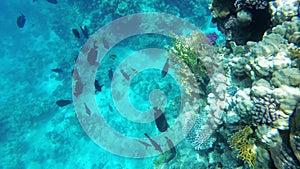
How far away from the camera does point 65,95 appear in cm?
1182

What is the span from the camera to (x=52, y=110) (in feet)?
38.9

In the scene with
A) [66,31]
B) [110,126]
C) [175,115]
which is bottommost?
[110,126]

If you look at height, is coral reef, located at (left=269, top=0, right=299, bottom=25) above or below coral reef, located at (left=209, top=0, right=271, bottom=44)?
above

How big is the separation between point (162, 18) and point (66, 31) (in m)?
7.74

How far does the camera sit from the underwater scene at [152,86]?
2762 mm

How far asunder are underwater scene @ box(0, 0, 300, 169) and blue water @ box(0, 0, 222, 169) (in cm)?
5

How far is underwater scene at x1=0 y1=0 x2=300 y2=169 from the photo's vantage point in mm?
2762

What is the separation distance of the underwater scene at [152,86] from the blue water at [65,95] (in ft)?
0.18

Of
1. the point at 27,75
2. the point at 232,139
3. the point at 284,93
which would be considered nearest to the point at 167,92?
the point at 232,139

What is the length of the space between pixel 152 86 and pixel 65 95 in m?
5.60

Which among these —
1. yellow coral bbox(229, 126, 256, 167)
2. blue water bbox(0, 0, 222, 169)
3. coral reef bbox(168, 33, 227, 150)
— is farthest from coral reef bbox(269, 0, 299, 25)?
blue water bbox(0, 0, 222, 169)

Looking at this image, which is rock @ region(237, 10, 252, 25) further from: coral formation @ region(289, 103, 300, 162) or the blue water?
the blue water

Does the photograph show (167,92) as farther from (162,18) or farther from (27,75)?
(27,75)

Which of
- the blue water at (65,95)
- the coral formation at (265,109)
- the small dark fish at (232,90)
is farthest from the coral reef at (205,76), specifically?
the blue water at (65,95)
